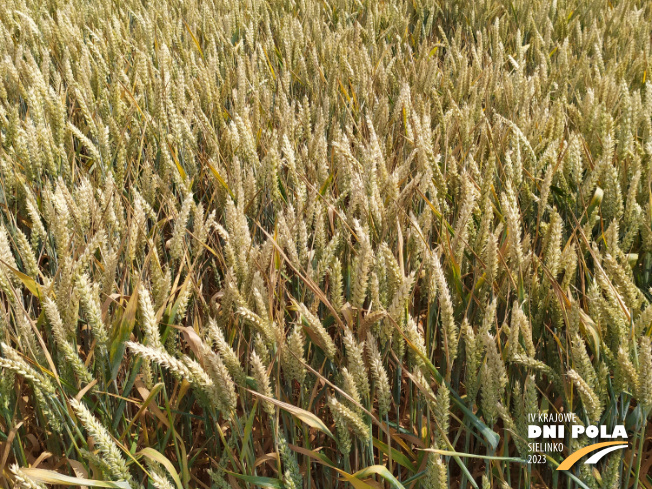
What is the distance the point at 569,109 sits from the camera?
1.47m

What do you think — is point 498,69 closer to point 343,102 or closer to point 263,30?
point 343,102

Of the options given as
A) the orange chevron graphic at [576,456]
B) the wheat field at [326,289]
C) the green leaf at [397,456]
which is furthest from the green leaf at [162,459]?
the orange chevron graphic at [576,456]

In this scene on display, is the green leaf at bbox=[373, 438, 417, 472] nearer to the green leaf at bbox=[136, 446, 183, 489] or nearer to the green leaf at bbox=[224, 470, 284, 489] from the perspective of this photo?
the green leaf at bbox=[224, 470, 284, 489]

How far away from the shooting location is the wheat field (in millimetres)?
700

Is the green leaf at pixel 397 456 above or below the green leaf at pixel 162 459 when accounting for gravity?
below

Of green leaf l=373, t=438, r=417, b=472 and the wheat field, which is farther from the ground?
the wheat field

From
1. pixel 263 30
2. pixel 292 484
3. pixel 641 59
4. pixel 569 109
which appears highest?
pixel 263 30

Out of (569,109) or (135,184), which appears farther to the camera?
(569,109)

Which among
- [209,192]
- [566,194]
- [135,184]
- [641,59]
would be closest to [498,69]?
[641,59]

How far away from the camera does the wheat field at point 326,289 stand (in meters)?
0.70

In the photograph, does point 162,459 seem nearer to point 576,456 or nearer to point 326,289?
point 326,289

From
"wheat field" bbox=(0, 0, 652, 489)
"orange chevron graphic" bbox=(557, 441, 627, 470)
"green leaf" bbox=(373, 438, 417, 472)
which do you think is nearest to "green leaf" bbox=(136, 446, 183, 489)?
"wheat field" bbox=(0, 0, 652, 489)

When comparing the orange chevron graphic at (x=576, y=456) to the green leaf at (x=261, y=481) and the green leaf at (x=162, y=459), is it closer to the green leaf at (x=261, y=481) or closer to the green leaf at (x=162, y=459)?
the green leaf at (x=261, y=481)

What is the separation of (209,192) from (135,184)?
16 centimetres
